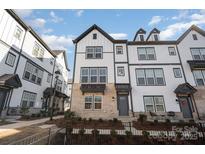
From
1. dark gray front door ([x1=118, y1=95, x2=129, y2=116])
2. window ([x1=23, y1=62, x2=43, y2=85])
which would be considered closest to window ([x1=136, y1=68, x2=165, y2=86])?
dark gray front door ([x1=118, y1=95, x2=129, y2=116])

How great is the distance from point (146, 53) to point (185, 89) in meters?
5.86

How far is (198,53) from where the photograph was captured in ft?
46.6

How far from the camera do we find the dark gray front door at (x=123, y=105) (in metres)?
12.4

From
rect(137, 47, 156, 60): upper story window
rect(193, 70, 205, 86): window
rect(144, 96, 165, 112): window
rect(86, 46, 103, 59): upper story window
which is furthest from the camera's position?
rect(137, 47, 156, 60): upper story window

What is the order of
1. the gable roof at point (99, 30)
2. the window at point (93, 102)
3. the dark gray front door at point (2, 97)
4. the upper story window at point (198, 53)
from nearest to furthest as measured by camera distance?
the dark gray front door at point (2, 97), the window at point (93, 102), the upper story window at point (198, 53), the gable roof at point (99, 30)

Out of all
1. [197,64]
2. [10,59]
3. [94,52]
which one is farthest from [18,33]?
[197,64]

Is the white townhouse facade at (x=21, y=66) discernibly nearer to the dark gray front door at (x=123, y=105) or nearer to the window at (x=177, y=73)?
the dark gray front door at (x=123, y=105)

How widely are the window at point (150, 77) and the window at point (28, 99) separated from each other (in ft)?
45.1

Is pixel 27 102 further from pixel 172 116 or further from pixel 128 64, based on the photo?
pixel 172 116

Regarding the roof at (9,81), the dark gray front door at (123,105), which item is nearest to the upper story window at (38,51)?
the roof at (9,81)

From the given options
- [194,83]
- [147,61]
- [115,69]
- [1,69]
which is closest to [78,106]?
[115,69]

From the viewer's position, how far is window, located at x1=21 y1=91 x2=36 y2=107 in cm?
1385

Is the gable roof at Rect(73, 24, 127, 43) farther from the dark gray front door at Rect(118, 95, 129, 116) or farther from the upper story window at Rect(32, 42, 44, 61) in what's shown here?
the dark gray front door at Rect(118, 95, 129, 116)

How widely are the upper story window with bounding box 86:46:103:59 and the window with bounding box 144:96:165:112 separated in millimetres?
7428
